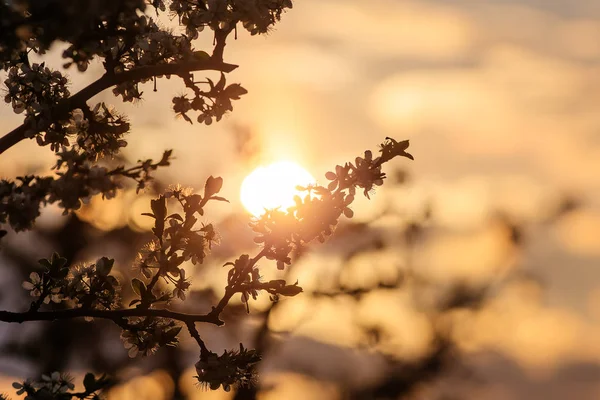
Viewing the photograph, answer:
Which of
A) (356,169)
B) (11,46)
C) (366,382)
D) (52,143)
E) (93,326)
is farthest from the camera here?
(93,326)

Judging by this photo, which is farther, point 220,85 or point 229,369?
point 220,85

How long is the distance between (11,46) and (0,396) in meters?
2.37

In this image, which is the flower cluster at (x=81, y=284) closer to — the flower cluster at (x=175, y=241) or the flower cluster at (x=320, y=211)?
the flower cluster at (x=175, y=241)

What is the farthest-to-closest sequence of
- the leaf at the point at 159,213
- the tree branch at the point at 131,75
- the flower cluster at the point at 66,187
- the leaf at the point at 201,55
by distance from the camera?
the leaf at the point at 201,55 → the leaf at the point at 159,213 → the tree branch at the point at 131,75 → the flower cluster at the point at 66,187

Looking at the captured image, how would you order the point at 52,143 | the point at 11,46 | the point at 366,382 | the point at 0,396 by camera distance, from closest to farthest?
1. the point at 11,46
2. the point at 0,396
3. the point at 52,143
4. the point at 366,382

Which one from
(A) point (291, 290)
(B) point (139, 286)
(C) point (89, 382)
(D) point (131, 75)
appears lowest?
(C) point (89, 382)

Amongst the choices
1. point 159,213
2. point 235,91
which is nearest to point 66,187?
point 159,213

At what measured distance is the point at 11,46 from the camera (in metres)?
5.09

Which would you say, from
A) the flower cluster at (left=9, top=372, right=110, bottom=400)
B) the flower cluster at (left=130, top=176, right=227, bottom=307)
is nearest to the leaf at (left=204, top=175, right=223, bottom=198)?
the flower cluster at (left=130, top=176, right=227, bottom=307)

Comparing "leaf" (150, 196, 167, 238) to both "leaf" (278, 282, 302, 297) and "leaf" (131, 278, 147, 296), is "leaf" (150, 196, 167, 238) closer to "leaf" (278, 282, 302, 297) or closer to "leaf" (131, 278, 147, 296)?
"leaf" (131, 278, 147, 296)

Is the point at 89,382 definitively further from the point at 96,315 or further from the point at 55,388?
the point at 96,315

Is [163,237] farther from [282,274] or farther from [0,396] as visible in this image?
[282,274]

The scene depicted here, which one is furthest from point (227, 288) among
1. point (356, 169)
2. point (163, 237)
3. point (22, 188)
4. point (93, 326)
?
point (93, 326)

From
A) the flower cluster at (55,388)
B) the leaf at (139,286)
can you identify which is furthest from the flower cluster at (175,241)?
the flower cluster at (55,388)
